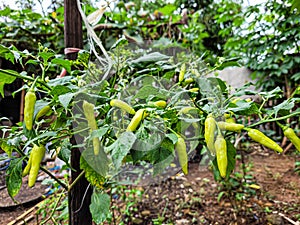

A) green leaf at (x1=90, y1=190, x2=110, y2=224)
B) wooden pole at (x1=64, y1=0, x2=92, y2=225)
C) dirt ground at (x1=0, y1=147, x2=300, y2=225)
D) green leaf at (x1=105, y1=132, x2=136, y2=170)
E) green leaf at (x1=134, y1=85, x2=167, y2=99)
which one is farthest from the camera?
dirt ground at (x1=0, y1=147, x2=300, y2=225)

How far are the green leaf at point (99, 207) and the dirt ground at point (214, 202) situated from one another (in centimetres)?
76

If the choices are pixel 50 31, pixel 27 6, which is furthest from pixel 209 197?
pixel 27 6

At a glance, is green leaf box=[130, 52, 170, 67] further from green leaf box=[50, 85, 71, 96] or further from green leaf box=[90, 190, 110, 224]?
green leaf box=[90, 190, 110, 224]

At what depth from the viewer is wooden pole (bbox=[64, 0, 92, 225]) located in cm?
67

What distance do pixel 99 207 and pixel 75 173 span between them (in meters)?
0.13

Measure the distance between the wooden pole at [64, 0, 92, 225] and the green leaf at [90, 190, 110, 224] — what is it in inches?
2.4

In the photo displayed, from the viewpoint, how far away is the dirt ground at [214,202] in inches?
51.9

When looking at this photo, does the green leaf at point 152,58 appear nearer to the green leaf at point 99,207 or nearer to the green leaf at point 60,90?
the green leaf at point 60,90

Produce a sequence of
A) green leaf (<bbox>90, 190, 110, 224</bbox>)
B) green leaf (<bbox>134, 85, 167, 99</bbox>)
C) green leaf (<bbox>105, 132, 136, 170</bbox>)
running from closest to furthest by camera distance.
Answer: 1. green leaf (<bbox>105, 132, 136, 170</bbox>)
2. green leaf (<bbox>134, 85, 167, 99</bbox>)
3. green leaf (<bbox>90, 190, 110, 224</bbox>)

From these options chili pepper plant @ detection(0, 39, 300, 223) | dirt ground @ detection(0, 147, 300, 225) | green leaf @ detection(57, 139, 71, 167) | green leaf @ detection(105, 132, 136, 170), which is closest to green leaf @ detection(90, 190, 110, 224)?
chili pepper plant @ detection(0, 39, 300, 223)

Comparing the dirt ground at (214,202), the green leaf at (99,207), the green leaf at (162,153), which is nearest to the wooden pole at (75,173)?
the green leaf at (99,207)

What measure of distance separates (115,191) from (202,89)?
1.28 m

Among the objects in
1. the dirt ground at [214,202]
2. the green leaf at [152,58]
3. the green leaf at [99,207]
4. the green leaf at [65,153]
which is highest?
the green leaf at [152,58]

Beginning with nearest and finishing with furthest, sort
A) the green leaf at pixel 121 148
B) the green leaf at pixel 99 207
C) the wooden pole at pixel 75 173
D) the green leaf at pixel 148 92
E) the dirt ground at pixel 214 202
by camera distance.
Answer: the green leaf at pixel 121 148 < the green leaf at pixel 148 92 < the green leaf at pixel 99 207 < the wooden pole at pixel 75 173 < the dirt ground at pixel 214 202
